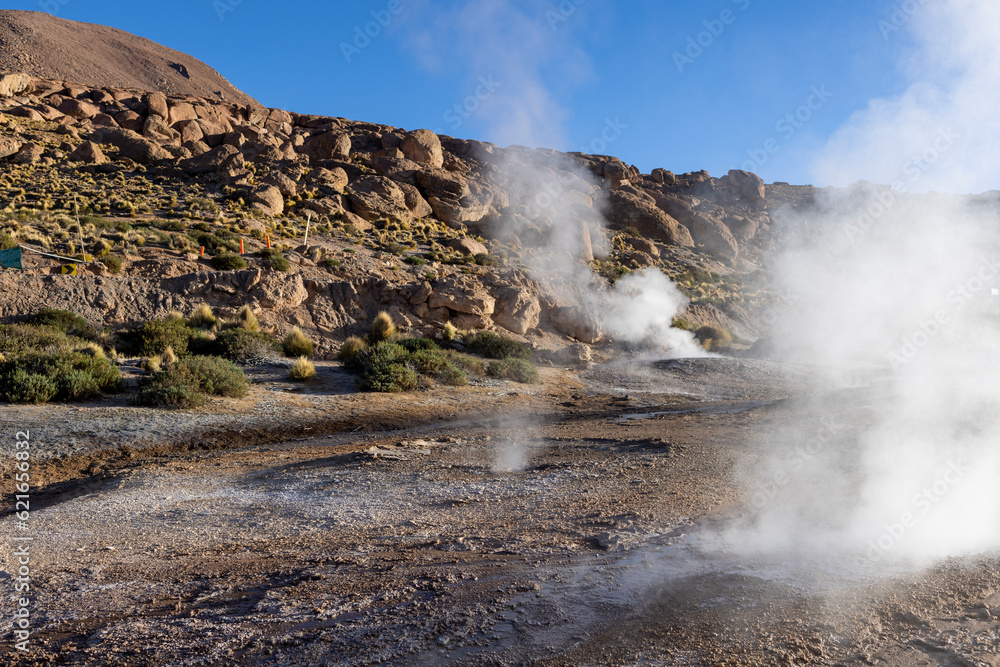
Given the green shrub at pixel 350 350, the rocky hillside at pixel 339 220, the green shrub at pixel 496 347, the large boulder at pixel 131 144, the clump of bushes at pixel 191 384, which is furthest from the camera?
the large boulder at pixel 131 144

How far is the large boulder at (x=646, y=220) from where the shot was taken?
152 feet

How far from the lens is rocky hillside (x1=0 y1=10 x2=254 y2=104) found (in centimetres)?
6475

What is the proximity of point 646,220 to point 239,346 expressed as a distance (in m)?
39.1

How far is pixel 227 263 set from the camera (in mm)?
19953

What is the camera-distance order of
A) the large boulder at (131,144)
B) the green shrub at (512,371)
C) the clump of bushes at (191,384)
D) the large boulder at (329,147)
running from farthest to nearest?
the large boulder at (329,147)
the large boulder at (131,144)
the green shrub at (512,371)
the clump of bushes at (191,384)

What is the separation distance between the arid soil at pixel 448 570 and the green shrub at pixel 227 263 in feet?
42.0

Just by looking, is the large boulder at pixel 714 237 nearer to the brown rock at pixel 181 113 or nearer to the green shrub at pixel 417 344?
the green shrub at pixel 417 344

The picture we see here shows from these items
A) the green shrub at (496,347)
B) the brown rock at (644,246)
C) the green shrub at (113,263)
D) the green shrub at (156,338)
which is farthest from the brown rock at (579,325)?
the brown rock at (644,246)

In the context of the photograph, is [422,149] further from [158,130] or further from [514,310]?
[514,310]

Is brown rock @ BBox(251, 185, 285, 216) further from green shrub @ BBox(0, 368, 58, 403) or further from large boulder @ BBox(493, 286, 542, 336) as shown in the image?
green shrub @ BBox(0, 368, 58, 403)

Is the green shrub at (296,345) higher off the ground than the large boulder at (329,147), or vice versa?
the large boulder at (329,147)

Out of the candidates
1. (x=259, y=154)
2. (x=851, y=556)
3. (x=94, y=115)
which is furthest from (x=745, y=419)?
(x=94, y=115)

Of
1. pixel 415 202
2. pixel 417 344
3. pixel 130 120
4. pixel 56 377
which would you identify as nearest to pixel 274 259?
pixel 417 344

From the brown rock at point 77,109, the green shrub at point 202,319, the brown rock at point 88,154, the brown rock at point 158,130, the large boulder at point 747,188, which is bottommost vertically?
the green shrub at point 202,319
